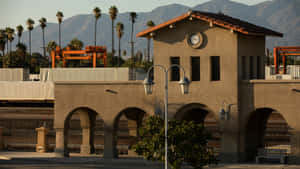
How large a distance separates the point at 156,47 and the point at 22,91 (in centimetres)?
2104

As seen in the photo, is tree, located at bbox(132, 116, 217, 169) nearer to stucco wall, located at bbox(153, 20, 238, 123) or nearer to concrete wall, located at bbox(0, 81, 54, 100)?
stucco wall, located at bbox(153, 20, 238, 123)

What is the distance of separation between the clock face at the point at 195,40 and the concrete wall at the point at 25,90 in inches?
809

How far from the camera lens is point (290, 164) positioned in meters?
38.2

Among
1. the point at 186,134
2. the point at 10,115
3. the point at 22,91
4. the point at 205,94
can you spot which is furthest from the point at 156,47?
the point at 10,115

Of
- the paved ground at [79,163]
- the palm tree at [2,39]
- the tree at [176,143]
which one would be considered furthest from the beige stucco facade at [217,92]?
the palm tree at [2,39]

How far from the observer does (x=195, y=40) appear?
132ft

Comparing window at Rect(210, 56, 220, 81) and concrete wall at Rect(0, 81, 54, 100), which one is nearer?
window at Rect(210, 56, 220, 81)

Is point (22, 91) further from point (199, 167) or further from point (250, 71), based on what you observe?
point (199, 167)

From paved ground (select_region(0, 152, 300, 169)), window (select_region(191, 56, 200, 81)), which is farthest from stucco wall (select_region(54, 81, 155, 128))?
window (select_region(191, 56, 200, 81))

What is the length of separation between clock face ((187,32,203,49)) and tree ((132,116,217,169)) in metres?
11.6

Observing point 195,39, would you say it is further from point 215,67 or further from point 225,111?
point 225,111

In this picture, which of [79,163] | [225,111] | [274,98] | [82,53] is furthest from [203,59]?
[82,53]

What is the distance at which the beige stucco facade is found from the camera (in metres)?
38.6

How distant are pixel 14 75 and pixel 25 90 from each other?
6.10ft
